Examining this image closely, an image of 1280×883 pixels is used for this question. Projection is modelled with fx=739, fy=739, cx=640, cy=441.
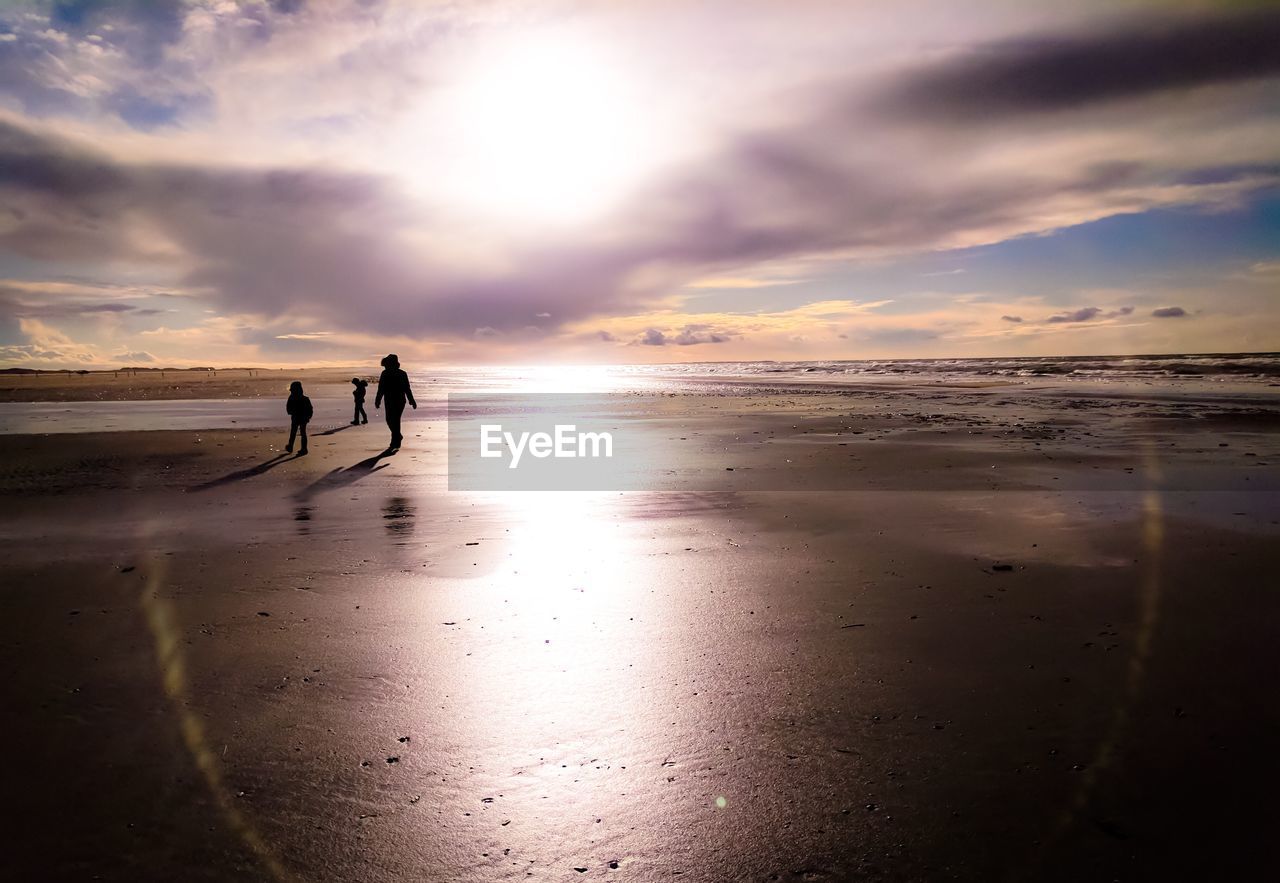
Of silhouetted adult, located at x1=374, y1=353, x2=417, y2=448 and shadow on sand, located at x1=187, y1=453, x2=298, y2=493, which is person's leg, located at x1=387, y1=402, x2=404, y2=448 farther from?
shadow on sand, located at x1=187, y1=453, x2=298, y2=493

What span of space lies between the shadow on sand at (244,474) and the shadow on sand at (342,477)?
173 centimetres

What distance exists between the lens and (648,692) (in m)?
5.34

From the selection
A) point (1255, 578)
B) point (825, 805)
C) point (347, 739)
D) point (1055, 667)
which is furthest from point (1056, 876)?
point (1255, 578)

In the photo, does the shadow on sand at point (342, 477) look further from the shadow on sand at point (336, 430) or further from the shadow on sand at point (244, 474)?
the shadow on sand at point (336, 430)

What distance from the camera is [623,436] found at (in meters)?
24.1

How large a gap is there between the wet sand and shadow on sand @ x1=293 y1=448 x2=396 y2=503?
2.06m

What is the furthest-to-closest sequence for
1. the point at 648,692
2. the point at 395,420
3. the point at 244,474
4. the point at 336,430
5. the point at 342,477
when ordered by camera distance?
the point at 336,430 < the point at 395,420 < the point at 244,474 < the point at 342,477 < the point at 648,692

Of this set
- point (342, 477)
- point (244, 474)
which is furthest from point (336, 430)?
point (342, 477)

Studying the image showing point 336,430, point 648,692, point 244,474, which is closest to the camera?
point 648,692

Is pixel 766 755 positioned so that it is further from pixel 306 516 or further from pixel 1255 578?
pixel 306 516

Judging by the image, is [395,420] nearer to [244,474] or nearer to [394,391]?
[394,391]

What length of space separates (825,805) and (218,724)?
392 centimetres

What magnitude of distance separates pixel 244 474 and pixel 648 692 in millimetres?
14256

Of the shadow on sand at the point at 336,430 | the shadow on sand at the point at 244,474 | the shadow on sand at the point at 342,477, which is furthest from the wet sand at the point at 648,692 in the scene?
the shadow on sand at the point at 336,430
